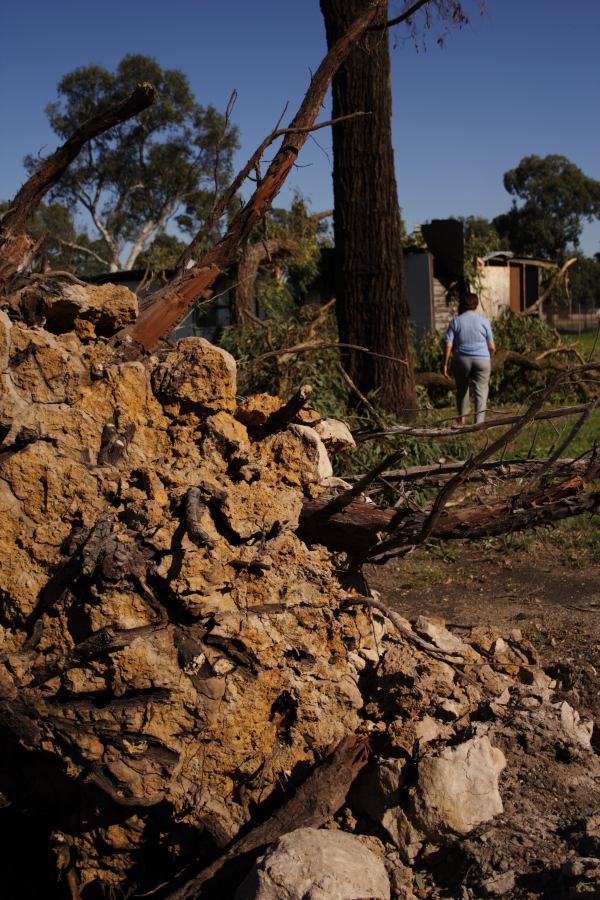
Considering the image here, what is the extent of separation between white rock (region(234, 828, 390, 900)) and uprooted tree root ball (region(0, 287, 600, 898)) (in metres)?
0.02

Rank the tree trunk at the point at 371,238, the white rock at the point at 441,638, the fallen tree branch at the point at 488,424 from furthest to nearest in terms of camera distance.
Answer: the tree trunk at the point at 371,238, the white rock at the point at 441,638, the fallen tree branch at the point at 488,424

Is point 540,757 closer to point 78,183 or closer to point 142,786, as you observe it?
point 142,786

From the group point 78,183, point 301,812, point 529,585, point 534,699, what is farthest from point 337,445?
point 78,183

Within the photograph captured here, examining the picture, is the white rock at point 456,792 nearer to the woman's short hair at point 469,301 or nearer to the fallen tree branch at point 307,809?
the fallen tree branch at point 307,809

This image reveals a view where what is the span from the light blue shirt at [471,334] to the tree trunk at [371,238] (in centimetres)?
78

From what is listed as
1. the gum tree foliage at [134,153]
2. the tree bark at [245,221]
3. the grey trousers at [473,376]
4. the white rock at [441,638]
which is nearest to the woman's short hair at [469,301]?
A: the grey trousers at [473,376]

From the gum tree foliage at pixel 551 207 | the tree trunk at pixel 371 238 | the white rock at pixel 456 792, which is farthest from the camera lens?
the gum tree foliage at pixel 551 207

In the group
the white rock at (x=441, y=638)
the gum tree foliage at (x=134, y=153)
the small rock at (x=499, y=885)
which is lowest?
the small rock at (x=499, y=885)

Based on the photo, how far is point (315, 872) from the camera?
2.50 m

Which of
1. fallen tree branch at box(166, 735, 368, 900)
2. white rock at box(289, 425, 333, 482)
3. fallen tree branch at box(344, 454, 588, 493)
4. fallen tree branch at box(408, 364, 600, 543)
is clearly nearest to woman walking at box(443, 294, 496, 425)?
fallen tree branch at box(344, 454, 588, 493)

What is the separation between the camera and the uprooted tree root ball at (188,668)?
2.85m

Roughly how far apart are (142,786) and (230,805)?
0.36 metres

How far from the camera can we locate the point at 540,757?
121 inches

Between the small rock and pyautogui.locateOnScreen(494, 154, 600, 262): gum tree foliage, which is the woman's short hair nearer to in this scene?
the small rock
